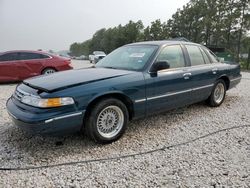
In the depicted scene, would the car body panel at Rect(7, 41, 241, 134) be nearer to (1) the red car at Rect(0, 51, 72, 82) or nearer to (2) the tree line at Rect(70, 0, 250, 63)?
(1) the red car at Rect(0, 51, 72, 82)

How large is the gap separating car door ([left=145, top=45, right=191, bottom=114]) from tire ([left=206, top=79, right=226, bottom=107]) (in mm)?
1137

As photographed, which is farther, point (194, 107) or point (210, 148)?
point (194, 107)

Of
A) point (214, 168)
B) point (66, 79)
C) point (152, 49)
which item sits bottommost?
point (214, 168)

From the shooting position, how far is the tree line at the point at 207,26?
2467 centimetres

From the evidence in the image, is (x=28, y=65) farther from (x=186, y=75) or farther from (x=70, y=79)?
(x=186, y=75)

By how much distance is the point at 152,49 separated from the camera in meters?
4.45

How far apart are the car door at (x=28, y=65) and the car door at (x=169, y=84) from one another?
20.7ft

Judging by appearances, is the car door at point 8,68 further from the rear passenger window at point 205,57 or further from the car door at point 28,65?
the rear passenger window at point 205,57

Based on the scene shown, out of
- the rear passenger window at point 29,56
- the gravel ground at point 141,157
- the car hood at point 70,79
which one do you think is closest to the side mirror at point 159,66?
the car hood at point 70,79

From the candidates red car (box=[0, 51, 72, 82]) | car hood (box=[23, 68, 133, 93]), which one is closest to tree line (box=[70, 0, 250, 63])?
red car (box=[0, 51, 72, 82])

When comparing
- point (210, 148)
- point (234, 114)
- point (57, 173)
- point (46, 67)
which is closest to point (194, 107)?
point (234, 114)

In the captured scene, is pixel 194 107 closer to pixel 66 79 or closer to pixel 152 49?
pixel 152 49

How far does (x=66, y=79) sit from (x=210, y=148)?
91.5 inches

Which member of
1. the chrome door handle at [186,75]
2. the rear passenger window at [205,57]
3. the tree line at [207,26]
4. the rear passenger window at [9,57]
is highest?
the tree line at [207,26]
